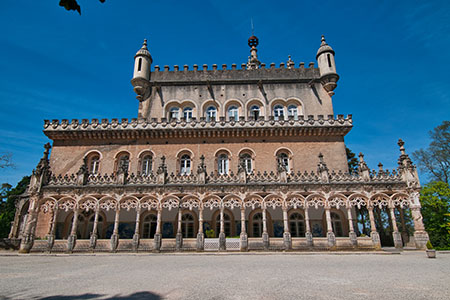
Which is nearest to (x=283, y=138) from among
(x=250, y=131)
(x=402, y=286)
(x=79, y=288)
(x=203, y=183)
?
(x=250, y=131)

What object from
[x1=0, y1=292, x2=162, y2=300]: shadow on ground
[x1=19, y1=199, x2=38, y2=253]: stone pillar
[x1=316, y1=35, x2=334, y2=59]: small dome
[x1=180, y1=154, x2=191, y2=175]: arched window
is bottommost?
[x1=0, y1=292, x2=162, y2=300]: shadow on ground

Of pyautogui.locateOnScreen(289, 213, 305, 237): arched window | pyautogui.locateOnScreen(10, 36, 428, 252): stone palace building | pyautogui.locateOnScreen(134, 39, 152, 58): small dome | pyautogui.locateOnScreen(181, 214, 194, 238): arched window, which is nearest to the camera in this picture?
pyautogui.locateOnScreen(10, 36, 428, 252): stone palace building

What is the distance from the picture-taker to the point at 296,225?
2455cm

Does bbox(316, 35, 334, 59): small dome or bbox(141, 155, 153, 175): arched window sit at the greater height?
bbox(316, 35, 334, 59): small dome

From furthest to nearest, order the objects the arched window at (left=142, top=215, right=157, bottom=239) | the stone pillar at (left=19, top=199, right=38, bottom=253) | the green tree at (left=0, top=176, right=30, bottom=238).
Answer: the green tree at (left=0, top=176, right=30, bottom=238) → the arched window at (left=142, top=215, right=157, bottom=239) → the stone pillar at (left=19, top=199, right=38, bottom=253)

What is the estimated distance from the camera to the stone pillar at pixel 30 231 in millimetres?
20297

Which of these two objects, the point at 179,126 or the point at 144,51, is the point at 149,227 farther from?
the point at 144,51

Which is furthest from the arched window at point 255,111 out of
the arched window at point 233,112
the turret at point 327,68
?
the turret at point 327,68

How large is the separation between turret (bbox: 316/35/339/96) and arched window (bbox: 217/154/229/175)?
13.6 metres

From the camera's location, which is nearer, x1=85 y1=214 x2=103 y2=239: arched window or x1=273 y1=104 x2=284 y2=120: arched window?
x1=85 y1=214 x2=103 y2=239: arched window

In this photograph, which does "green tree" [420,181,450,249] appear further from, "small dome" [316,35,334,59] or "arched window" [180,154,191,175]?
"arched window" [180,154,191,175]

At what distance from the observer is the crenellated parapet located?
27688mm

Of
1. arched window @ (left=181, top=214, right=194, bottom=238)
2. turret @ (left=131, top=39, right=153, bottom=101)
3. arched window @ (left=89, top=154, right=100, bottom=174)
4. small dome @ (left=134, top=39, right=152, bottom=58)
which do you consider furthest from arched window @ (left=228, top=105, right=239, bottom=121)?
Result: arched window @ (left=89, top=154, right=100, bottom=174)

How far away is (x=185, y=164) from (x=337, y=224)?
14991 mm
